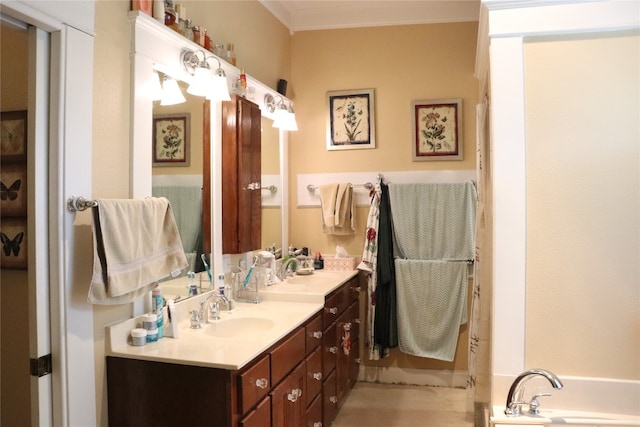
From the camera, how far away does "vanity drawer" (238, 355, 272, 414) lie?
1607mm

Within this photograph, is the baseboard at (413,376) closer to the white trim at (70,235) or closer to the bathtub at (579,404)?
the bathtub at (579,404)

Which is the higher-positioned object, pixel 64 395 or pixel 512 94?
pixel 512 94

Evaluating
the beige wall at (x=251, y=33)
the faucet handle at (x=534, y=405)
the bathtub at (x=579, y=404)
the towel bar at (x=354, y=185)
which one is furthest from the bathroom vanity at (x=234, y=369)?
the beige wall at (x=251, y=33)

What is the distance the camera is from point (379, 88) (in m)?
3.63

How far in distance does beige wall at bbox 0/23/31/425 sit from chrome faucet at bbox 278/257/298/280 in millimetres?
1708

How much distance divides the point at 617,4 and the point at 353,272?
2279 millimetres

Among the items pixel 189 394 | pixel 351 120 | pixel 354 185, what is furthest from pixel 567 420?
pixel 351 120

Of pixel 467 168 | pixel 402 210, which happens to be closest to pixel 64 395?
pixel 402 210

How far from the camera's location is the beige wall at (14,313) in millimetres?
1493

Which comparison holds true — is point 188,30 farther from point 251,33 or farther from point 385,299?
point 385,299

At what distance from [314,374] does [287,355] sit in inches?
18.5

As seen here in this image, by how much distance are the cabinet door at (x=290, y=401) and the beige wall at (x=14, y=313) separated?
0.87 m

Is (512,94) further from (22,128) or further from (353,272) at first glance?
(353,272)

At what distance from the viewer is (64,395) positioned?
1.49 m
